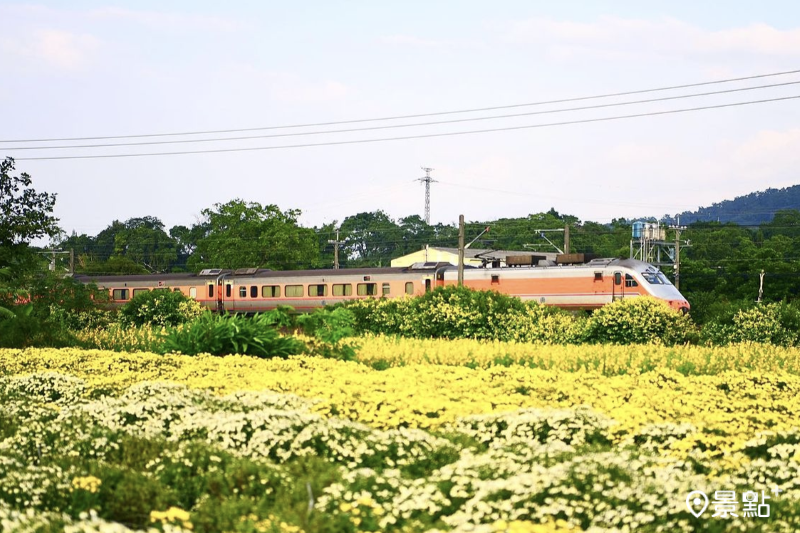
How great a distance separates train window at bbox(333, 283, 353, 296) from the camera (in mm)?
45031

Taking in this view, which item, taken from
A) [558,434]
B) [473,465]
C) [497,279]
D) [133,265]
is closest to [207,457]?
[473,465]

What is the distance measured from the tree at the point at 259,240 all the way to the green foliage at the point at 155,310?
36.0 metres

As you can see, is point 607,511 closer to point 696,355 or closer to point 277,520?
point 277,520

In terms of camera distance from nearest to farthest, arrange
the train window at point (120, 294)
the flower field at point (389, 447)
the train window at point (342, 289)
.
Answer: the flower field at point (389, 447), the train window at point (342, 289), the train window at point (120, 294)

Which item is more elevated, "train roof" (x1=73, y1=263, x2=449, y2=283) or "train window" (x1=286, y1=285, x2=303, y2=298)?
"train roof" (x1=73, y1=263, x2=449, y2=283)

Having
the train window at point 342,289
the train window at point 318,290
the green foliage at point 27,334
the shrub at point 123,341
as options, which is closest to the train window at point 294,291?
the train window at point 318,290

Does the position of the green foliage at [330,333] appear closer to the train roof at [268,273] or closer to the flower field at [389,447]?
the flower field at [389,447]

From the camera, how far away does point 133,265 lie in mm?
83062

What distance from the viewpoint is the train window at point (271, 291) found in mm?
46925

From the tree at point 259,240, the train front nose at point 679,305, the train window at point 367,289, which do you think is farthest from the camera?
the tree at point 259,240

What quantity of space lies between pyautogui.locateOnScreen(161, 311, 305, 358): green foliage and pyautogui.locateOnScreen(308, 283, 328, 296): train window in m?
28.5

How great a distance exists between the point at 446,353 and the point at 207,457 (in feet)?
29.7

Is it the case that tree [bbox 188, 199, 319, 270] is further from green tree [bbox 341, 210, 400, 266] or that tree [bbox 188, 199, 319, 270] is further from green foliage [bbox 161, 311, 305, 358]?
green foliage [bbox 161, 311, 305, 358]

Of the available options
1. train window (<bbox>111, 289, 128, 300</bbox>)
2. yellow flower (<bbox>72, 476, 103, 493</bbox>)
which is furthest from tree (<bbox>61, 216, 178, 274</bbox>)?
yellow flower (<bbox>72, 476, 103, 493</bbox>)
